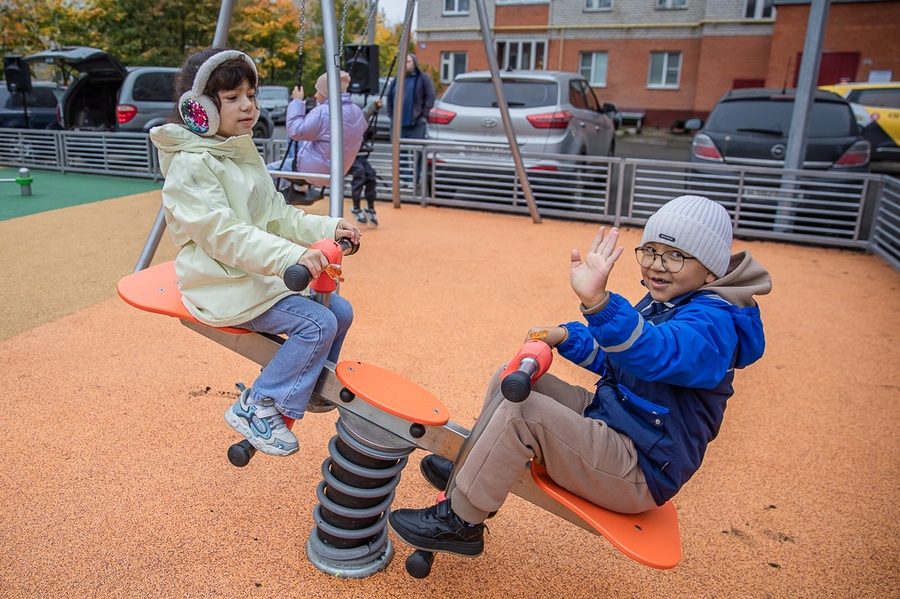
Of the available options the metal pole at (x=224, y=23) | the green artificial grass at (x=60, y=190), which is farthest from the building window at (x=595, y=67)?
the metal pole at (x=224, y=23)

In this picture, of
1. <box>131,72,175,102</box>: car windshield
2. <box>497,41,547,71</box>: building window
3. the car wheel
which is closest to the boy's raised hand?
<box>131,72,175,102</box>: car windshield

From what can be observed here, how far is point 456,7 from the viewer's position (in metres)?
28.9

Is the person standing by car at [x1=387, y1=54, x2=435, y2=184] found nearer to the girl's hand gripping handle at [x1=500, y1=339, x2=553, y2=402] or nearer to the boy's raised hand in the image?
the girl's hand gripping handle at [x1=500, y1=339, x2=553, y2=402]

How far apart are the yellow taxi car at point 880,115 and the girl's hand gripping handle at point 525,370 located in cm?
1292

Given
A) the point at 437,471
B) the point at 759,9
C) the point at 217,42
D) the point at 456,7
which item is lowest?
the point at 437,471

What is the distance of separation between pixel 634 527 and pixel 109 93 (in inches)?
488

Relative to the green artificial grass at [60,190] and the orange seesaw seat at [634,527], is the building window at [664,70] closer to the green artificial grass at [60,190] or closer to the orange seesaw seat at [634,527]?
the green artificial grass at [60,190]

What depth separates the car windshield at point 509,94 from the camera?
8375 mm

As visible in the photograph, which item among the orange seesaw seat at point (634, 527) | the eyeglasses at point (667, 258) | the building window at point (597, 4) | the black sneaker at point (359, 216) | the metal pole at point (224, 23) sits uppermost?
the building window at point (597, 4)

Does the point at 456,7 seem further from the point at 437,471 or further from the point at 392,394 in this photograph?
the point at 392,394

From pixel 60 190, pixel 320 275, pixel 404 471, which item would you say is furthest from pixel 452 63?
pixel 320 275

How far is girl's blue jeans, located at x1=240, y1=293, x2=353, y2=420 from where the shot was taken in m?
2.15

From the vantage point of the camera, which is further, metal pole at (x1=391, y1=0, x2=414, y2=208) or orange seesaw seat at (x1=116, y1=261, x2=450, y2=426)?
metal pole at (x1=391, y1=0, x2=414, y2=208)

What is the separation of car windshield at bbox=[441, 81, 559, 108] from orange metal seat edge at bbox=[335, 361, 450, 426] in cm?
670
